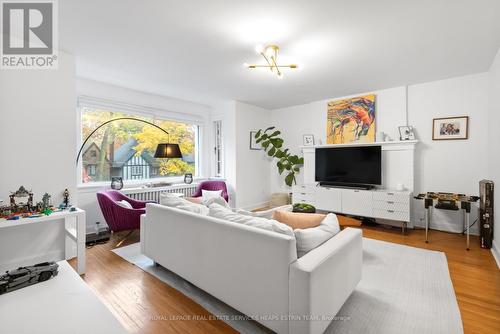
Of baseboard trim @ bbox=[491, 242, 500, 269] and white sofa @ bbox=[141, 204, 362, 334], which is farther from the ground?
white sofa @ bbox=[141, 204, 362, 334]

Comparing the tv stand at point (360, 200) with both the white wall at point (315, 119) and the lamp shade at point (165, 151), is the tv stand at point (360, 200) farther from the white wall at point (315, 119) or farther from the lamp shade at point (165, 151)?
the lamp shade at point (165, 151)

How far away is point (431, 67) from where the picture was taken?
135 inches

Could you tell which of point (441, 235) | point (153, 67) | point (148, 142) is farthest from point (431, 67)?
point (148, 142)

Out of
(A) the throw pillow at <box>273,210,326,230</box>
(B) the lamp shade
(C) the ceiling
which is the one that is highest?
(C) the ceiling

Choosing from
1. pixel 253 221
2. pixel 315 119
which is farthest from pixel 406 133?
pixel 253 221

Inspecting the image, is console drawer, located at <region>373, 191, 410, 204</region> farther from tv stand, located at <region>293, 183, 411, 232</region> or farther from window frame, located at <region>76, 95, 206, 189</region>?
window frame, located at <region>76, 95, 206, 189</region>

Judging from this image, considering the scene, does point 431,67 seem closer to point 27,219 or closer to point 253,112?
point 253,112

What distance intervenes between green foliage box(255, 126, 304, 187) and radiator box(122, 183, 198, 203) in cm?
196

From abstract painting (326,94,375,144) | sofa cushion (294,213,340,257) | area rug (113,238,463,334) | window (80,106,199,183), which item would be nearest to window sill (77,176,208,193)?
window (80,106,199,183)

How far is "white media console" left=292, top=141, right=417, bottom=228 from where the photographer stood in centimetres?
397

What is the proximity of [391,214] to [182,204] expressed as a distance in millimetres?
3510

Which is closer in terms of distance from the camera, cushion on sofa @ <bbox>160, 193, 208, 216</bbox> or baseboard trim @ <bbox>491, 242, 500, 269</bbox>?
cushion on sofa @ <bbox>160, 193, 208, 216</bbox>

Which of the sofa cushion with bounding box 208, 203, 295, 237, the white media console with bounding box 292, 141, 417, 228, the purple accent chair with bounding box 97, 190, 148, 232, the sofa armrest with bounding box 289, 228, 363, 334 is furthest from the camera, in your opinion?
the white media console with bounding box 292, 141, 417, 228

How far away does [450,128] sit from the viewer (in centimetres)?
395
